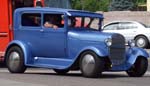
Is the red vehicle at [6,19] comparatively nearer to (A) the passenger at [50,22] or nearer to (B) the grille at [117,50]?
(A) the passenger at [50,22]

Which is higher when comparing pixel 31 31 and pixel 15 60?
pixel 31 31

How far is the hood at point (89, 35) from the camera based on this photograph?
1503 cm

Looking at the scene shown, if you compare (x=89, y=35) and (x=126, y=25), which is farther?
(x=126, y=25)

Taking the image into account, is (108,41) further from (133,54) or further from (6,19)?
(6,19)

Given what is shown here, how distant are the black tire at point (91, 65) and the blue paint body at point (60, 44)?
13cm

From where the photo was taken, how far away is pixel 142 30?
30844mm

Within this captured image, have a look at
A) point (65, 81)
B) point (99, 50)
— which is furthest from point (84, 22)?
point (65, 81)

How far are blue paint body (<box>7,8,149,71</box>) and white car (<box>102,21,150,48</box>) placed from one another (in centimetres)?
1432

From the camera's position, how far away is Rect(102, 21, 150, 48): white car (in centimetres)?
3062

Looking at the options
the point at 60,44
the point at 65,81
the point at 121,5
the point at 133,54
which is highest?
the point at 60,44

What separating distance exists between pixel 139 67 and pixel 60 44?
2187mm

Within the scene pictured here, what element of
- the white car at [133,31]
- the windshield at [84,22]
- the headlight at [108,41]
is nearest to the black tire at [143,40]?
the white car at [133,31]

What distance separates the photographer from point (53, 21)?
15.9 metres

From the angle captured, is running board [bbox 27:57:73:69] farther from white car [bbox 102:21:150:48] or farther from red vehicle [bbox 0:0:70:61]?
white car [bbox 102:21:150:48]
